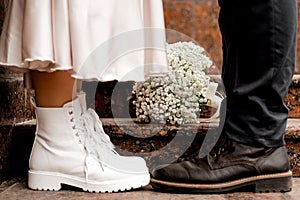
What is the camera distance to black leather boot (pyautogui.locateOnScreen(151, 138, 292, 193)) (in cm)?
115

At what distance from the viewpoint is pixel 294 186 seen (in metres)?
1.24

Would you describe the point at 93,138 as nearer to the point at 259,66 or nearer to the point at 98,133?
the point at 98,133

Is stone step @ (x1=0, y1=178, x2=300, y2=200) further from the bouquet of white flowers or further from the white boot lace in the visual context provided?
the bouquet of white flowers

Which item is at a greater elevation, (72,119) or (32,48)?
(32,48)

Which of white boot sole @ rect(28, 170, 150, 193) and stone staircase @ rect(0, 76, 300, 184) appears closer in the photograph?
white boot sole @ rect(28, 170, 150, 193)

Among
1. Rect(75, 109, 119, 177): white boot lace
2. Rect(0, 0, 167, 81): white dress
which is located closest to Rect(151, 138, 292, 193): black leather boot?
Rect(75, 109, 119, 177): white boot lace

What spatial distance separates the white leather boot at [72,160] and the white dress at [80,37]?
0.46 ft

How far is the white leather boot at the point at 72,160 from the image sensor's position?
1.16 metres

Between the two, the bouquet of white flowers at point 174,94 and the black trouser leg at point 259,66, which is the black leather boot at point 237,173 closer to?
the black trouser leg at point 259,66

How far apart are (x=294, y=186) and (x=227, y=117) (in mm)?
250

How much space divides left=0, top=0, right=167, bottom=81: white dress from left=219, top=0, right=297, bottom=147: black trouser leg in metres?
0.19

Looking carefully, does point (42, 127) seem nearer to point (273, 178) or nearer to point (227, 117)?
point (227, 117)

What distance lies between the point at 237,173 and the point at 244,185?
0.11 ft

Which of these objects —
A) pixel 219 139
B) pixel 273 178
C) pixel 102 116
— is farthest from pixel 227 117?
pixel 102 116
